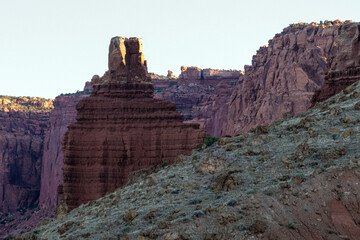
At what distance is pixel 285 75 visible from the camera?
9000cm

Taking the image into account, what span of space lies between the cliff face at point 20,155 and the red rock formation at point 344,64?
90.0m

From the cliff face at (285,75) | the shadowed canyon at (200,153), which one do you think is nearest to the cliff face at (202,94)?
the shadowed canyon at (200,153)

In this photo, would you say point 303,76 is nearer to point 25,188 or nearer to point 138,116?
point 138,116

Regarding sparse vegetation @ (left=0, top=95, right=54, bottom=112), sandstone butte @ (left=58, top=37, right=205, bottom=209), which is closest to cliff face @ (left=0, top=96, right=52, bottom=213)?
sparse vegetation @ (left=0, top=95, right=54, bottom=112)

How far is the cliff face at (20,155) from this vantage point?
454 feet

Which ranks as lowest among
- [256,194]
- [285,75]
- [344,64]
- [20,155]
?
[20,155]

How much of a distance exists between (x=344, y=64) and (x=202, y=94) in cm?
8487

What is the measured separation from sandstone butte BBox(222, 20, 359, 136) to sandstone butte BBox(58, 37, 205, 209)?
842 inches

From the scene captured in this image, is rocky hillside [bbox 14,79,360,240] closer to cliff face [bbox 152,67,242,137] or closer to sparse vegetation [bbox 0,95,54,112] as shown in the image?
cliff face [bbox 152,67,242,137]

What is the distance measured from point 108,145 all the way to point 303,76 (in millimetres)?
31657

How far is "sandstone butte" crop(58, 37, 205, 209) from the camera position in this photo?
62438 mm

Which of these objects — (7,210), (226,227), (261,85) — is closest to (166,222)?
(226,227)

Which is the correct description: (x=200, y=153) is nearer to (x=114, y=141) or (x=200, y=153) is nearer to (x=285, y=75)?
(x=114, y=141)

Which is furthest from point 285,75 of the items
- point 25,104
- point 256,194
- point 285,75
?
point 25,104
